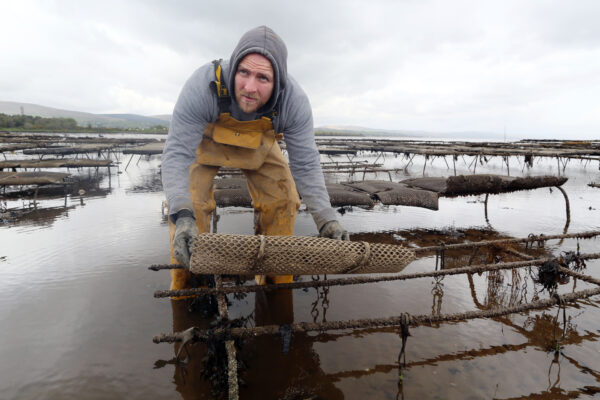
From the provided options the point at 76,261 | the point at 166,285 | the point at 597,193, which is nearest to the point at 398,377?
the point at 166,285

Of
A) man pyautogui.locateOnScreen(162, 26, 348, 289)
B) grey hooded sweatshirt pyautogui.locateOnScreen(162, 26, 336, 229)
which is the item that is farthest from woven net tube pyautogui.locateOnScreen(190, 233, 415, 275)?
grey hooded sweatshirt pyautogui.locateOnScreen(162, 26, 336, 229)

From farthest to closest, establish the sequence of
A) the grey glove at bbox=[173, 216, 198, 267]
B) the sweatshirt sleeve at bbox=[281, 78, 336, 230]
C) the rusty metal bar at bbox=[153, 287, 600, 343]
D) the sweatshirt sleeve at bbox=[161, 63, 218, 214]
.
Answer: the sweatshirt sleeve at bbox=[281, 78, 336, 230] < the sweatshirt sleeve at bbox=[161, 63, 218, 214] < the grey glove at bbox=[173, 216, 198, 267] < the rusty metal bar at bbox=[153, 287, 600, 343]

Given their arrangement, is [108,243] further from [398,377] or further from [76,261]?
[398,377]

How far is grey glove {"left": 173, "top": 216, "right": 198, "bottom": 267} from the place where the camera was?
1808 millimetres

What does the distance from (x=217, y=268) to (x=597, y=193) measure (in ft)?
52.6

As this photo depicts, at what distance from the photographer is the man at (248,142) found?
2.05m

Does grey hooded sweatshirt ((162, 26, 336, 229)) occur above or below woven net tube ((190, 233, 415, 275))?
above

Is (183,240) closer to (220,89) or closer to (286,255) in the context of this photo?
(286,255)

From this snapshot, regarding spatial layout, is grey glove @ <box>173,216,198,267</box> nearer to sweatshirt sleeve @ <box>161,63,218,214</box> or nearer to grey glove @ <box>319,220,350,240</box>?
sweatshirt sleeve @ <box>161,63,218,214</box>

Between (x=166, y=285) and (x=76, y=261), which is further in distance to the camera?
(x=76, y=261)

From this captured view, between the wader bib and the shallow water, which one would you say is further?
the wader bib

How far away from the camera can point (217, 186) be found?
6246mm

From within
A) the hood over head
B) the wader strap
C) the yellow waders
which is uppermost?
the hood over head

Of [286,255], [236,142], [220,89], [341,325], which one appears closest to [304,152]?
[236,142]
